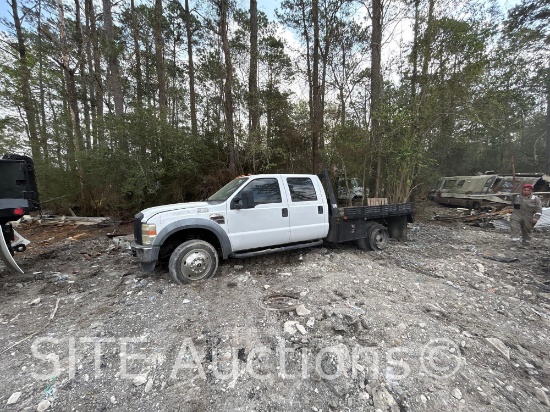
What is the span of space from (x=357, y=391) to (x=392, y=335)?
88 cm

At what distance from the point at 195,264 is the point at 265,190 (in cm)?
171

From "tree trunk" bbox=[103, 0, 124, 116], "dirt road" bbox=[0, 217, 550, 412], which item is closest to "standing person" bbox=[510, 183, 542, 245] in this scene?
"dirt road" bbox=[0, 217, 550, 412]

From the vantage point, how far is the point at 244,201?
162 inches

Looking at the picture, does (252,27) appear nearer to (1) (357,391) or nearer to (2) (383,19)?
(2) (383,19)

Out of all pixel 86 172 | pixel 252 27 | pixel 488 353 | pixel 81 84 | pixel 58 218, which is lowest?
pixel 488 353

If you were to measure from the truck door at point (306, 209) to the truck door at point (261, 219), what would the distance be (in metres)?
0.17

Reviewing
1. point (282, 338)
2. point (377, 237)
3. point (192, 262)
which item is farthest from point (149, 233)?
point (377, 237)

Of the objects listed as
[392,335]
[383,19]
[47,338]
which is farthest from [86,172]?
[383,19]

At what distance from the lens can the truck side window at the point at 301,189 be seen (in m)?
4.77

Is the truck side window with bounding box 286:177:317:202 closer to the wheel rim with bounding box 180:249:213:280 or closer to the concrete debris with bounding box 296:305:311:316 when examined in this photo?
the wheel rim with bounding box 180:249:213:280

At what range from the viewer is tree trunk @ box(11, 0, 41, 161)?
10.5 metres

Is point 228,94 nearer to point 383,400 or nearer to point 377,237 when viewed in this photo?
point 377,237

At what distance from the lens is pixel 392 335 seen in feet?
8.62

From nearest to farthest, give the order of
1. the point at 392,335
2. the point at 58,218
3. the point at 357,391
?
1. the point at 357,391
2. the point at 392,335
3. the point at 58,218
